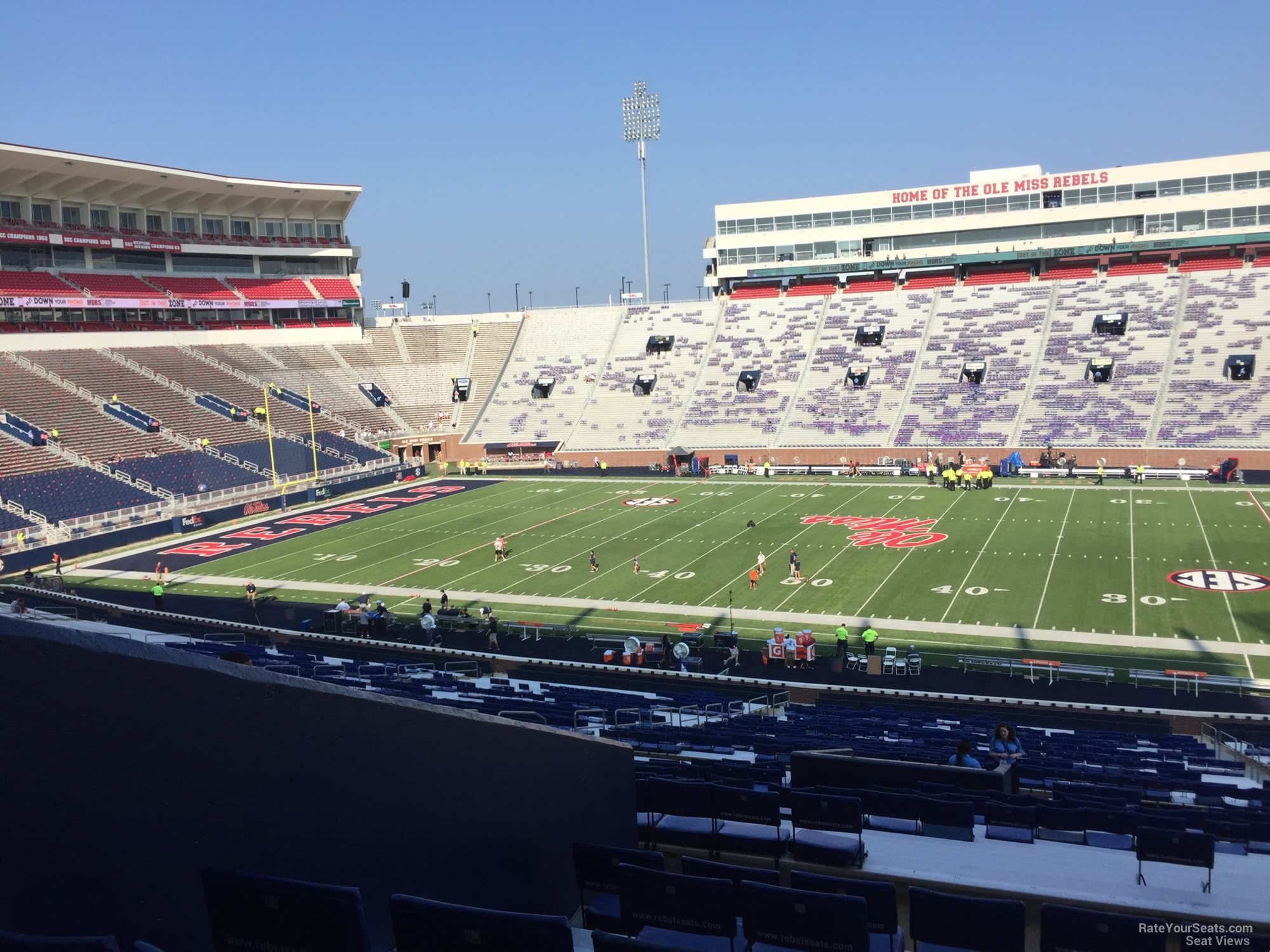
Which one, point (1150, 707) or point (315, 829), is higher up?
point (315, 829)

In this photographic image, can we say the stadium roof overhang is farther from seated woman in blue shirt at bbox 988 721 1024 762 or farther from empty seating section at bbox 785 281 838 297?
seated woman in blue shirt at bbox 988 721 1024 762

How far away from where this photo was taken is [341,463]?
56219mm

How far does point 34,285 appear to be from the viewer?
55.8 metres

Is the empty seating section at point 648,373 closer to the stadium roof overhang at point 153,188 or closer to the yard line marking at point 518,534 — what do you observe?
the yard line marking at point 518,534

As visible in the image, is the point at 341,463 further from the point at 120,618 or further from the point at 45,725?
the point at 45,725

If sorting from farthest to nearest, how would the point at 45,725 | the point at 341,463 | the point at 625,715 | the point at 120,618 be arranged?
the point at 341,463
the point at 120,618
the point at 625,715
the point at 45,725

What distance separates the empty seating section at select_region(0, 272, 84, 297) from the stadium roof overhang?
15.9 feet

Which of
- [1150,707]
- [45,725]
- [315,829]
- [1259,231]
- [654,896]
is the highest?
[1259,231]

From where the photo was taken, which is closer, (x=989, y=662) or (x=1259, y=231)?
(x=989, y=662)

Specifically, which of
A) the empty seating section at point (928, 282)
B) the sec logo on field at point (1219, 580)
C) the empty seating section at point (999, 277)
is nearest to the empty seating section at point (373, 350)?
the empty seating section at point (928, 282)

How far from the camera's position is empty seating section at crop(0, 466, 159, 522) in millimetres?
40938

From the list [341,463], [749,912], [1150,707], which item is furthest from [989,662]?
[341,463]

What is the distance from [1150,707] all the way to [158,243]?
61928 mm

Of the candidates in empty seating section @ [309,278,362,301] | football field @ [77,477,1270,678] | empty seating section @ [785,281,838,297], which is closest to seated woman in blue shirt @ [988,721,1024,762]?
football field @ [77,477,1270,678]
